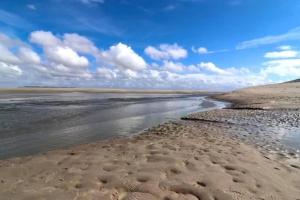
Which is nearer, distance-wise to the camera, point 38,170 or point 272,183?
point 272,183

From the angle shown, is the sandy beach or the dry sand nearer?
the sandy beach

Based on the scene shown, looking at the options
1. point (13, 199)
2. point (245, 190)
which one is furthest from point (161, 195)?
point (13, 199)

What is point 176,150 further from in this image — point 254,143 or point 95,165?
point 254,143

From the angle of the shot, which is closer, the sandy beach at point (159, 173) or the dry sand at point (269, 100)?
the sandy beach at point (159, 173)

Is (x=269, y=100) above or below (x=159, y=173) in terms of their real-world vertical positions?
above

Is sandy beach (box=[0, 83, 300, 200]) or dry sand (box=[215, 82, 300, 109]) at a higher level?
dry sand (box=[215, 82, 300, 109])

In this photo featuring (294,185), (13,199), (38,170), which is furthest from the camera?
(38,170)

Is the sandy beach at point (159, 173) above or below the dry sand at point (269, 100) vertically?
below

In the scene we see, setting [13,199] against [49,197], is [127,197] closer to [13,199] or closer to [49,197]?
[49,197]

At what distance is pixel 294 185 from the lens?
6.59m

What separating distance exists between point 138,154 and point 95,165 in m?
1.98

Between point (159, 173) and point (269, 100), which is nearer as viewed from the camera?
point (159, 173)

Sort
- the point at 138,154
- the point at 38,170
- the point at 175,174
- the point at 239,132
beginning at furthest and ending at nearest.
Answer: the point at 239,132
the point at 138,154
the point at 38,170
the point at 175,174

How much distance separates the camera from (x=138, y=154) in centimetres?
962
